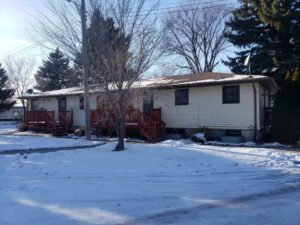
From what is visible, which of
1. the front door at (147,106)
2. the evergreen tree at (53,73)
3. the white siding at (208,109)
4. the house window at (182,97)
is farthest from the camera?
the evergreen tree at (53,73)

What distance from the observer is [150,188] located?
8.83 meters

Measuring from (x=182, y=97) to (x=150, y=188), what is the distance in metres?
15.0

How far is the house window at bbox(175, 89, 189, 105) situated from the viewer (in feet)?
76.6

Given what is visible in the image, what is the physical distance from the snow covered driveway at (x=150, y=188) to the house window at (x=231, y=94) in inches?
289

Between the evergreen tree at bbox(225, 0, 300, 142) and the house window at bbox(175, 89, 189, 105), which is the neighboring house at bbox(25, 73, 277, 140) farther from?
the evergreen tree at bbox(225, 0, 300, 142)

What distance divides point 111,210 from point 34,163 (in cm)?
589

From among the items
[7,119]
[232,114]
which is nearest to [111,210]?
[232,114]

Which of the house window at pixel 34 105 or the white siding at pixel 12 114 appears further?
the white siding at pixel 12 114

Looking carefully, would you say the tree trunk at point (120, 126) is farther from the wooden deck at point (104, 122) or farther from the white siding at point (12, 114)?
the white siding at point (12, 114)

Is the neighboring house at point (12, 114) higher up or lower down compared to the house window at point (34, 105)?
lower down

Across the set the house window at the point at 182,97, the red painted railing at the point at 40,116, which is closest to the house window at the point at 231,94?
the house window at the point at 182,97

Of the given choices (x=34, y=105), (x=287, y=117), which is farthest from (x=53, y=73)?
(x=287, y=117)

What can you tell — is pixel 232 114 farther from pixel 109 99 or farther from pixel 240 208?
pixel 240 208

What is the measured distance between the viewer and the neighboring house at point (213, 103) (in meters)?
20.8
